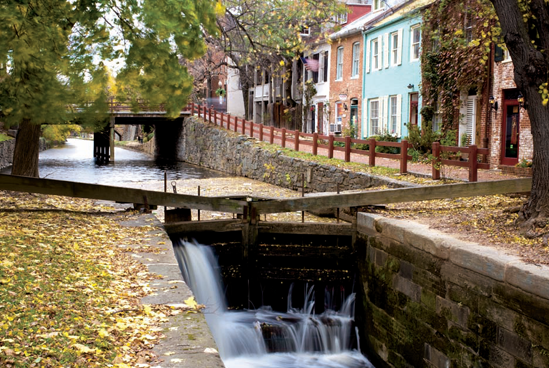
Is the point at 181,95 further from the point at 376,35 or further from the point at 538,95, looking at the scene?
the point at 376,35

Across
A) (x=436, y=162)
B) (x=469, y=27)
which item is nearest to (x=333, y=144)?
(x=469, y=27)

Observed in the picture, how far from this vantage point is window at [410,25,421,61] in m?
26.9

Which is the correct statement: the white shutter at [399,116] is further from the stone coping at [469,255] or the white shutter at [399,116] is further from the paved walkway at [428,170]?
the stone coping at [469,255]

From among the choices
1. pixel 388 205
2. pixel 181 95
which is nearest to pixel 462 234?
pixel 388 205

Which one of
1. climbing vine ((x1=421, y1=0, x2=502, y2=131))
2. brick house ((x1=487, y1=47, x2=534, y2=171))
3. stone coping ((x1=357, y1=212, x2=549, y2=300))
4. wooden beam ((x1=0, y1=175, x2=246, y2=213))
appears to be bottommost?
stone coping ((x1=357, y1=212, x2=549, y2=300))

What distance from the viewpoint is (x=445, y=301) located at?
8477 millimetres

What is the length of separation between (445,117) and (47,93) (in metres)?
16.5

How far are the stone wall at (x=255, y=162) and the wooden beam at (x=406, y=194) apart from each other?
3.15 meters

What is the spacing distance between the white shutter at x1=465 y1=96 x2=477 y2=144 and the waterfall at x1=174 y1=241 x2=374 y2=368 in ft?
40.8

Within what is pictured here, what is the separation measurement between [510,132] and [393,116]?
364 inches

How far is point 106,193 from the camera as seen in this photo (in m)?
11.3

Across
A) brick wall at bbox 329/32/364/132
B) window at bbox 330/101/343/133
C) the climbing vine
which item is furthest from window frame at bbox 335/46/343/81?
the climbing vine

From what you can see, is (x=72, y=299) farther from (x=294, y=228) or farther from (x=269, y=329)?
(x=294, y=228)

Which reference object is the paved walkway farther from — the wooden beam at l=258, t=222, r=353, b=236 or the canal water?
the canal water
